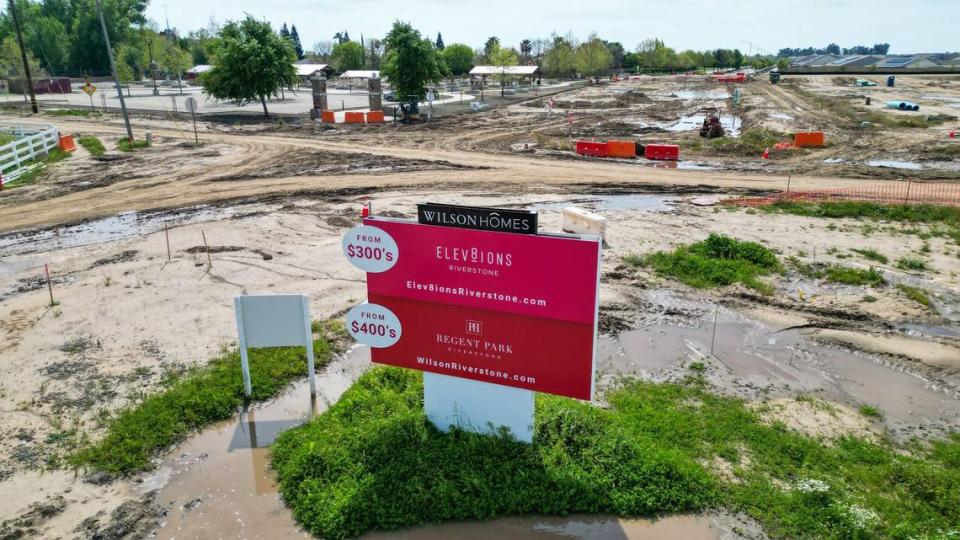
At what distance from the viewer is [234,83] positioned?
46562mm

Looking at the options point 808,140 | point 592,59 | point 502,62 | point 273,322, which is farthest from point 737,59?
point 273,322

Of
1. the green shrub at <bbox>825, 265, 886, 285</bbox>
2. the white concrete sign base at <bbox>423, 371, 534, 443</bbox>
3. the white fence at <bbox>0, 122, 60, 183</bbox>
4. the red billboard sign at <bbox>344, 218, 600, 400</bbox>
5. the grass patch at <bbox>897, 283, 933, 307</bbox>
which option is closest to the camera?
the red billboard sign at <bbox>344, 218, 600, 400</bbox>

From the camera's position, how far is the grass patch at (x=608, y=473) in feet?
22.5

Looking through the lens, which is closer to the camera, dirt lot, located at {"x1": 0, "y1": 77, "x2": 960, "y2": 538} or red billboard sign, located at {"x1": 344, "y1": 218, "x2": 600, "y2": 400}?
red billboard sign, located at {"x1": 344, "y1": 218, "x2": 600, "y2": 400}

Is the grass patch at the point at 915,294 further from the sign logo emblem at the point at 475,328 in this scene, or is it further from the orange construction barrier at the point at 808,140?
the orange construction barrier at the point at 808,140

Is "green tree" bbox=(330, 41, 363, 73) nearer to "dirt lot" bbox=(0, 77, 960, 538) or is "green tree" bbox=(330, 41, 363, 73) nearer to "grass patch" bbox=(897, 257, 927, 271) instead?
"dirt lot" bbox=(0, 77, 960, 538)

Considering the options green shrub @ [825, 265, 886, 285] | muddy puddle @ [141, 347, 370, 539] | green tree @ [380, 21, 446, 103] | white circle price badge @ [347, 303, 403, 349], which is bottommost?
muddy puddle @ [141, 347, 370, 539]

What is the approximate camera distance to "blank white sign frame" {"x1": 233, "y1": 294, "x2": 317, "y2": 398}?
9289 mm

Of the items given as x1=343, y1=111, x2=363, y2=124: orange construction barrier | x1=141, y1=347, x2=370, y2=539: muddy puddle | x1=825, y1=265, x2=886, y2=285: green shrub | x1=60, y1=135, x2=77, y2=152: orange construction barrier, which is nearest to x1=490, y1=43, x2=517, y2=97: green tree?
x1=343, y1=111, x2=363, y2=124: orange construction barrier

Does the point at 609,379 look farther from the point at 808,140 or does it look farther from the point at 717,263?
the point at 808,140

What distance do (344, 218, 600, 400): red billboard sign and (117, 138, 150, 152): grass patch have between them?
31.4 metres

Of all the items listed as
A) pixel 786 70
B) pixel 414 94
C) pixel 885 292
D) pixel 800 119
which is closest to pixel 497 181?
pixel 885 292

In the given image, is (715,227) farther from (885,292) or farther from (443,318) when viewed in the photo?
(443,318)

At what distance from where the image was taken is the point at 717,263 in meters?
14.9
